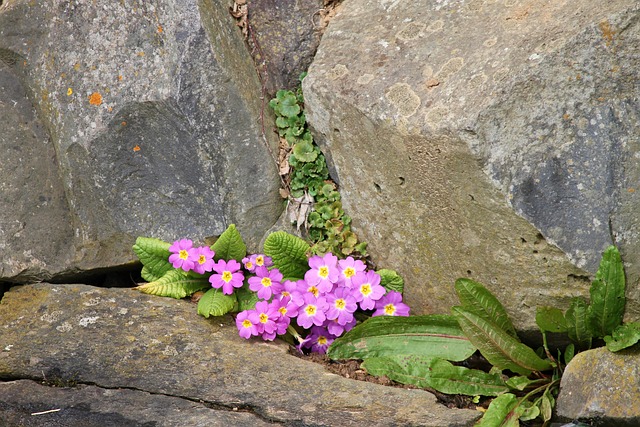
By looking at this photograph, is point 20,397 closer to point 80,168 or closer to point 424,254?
point 80,168

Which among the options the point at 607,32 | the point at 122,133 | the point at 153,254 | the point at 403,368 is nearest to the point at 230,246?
the point at 153,254

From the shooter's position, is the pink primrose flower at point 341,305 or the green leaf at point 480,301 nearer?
the green leaf at point 480,301

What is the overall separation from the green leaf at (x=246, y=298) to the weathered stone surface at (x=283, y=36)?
1.11m

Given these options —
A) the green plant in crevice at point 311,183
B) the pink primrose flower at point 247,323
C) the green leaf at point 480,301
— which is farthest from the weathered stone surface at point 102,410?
the green plant in crevice at point 311,183

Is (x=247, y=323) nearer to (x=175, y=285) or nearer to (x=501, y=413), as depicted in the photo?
(x=175, y=285)

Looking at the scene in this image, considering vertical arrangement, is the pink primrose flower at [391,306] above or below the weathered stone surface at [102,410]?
above

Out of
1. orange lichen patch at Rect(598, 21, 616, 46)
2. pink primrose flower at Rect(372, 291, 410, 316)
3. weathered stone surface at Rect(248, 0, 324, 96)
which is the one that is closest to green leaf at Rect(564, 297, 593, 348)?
pink primrose flower at Rect(372, 291, 410, 316)

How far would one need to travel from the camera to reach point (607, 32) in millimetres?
3342

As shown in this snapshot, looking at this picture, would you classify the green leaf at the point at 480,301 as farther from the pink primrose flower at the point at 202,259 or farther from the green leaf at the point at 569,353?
the pink primrose flower at the point at 202,259

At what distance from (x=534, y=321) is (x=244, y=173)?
1685mm

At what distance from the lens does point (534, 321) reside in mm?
3672

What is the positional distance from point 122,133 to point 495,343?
2.18 m

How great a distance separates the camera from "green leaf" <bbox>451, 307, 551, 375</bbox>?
359 cm

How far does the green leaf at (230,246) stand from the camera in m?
4.11
